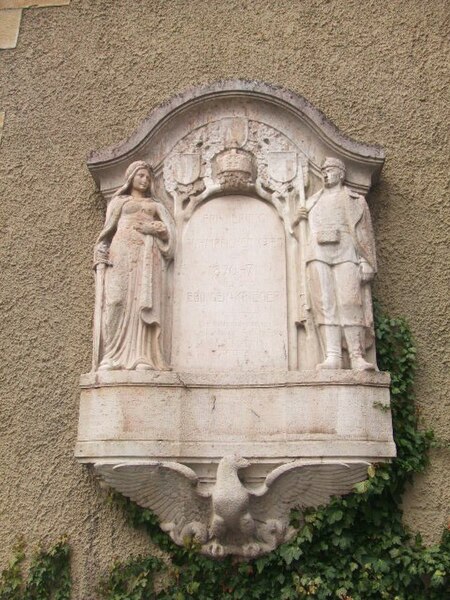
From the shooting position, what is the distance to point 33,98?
6.25 metres

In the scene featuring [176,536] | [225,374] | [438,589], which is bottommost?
[438,589]

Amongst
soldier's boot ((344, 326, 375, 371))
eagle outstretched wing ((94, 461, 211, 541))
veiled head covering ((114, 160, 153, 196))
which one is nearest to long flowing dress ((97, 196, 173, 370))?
veiled head covering ((114, 160, 153, 196))

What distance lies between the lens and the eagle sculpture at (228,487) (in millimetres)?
4402

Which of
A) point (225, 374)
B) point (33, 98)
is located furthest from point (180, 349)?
point (33, 98)

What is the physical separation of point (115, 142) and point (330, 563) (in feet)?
12.9

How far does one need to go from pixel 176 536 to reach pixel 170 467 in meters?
0.50

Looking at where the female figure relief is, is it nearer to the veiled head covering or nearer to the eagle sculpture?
the veiled head covering

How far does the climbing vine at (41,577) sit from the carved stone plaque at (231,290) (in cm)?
162

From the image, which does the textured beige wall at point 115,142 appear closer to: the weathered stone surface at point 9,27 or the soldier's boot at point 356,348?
the weathered stone surface at point 9,27

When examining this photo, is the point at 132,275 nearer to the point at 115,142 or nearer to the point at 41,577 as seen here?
the point at 115,142

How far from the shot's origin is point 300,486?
446cm

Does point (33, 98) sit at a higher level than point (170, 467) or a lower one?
higher

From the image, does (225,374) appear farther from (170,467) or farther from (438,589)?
(438,589)

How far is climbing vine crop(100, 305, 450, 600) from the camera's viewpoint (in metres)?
4.34
